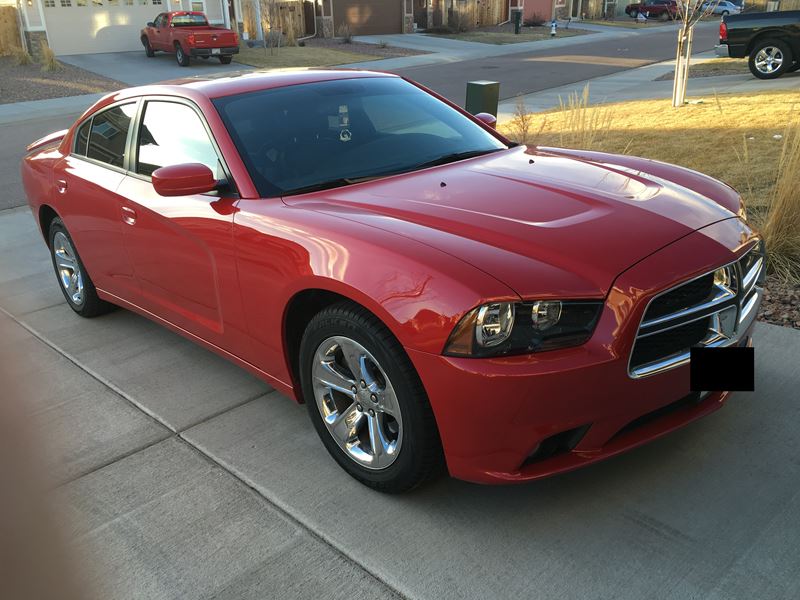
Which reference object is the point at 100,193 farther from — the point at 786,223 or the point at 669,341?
the point at 786,223

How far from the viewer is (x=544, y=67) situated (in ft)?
74.0

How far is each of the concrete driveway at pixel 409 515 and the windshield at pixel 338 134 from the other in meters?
1.22

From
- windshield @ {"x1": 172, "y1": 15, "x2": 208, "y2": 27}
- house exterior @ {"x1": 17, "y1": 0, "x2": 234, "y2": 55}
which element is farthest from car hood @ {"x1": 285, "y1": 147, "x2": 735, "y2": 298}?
house exterior @ {"x1": 17, "y1": 0, "x2": 234, "y2": 55}

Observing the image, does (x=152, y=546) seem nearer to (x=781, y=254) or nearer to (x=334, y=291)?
(x=334, y=291)

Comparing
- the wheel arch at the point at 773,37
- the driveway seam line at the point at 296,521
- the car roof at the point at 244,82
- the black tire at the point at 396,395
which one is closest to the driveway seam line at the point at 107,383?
the driveway seam line at the point at 296,521

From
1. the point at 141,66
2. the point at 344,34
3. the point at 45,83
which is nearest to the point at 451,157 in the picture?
the point at 45,83

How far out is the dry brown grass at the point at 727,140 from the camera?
200 inches

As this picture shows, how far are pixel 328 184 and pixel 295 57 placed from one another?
2531 centimetres

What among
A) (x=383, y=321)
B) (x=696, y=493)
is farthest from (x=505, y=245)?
(x=696, y=493)

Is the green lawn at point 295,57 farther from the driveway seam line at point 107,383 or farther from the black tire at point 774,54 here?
the driveway seam line at point 107,383

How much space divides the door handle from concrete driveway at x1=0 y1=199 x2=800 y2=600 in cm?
99

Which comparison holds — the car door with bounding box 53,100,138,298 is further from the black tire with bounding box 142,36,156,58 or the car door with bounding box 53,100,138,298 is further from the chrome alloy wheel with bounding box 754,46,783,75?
the black tire with bounding box 142,36,156,58

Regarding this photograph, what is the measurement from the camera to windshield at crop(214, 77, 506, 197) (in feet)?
11.7

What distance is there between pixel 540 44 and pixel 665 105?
72.2 ft
